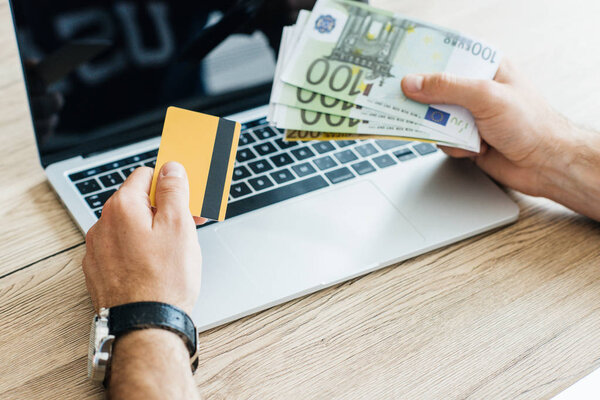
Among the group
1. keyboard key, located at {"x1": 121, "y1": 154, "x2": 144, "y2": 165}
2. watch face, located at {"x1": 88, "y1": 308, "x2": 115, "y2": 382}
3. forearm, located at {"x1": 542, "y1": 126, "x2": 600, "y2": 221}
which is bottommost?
keyboard key, located at {"x1": 121, "y1": 154, "x2": 144, "y2": 165}

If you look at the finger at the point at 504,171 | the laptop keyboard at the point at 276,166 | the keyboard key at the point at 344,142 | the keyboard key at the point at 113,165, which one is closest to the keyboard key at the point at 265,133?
the laptop keyboard at the point at 276,166

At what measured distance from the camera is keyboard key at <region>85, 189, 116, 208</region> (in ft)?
2.91

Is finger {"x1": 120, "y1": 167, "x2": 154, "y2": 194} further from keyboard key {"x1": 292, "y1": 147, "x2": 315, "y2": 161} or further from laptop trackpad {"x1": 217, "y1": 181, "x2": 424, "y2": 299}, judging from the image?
keyboard key {"x1": 292, "y1": 147, "x2": 315, "y2": 161}

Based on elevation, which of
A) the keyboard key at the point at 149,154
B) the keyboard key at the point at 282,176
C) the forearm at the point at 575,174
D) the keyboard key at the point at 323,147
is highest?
the forearm at the point at 575,174

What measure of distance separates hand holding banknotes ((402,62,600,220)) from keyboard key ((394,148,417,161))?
0.05 metres

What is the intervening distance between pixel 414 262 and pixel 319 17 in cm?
40

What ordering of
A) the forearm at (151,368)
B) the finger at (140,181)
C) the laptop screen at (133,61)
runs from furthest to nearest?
the laptop screen at (133,61) → the finger at (140,181) → the forearm at (151,368)

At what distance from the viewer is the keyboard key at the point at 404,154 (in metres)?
1.02

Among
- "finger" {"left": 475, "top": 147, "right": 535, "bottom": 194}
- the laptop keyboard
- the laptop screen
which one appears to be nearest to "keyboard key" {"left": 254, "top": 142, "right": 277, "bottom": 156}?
the laptop keyboard

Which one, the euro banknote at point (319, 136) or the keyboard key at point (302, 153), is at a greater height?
the euro banknote at point (319, 136)

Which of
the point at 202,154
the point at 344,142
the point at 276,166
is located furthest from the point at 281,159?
the point at 202,154

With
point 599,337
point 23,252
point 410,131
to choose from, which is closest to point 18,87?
point 23,252

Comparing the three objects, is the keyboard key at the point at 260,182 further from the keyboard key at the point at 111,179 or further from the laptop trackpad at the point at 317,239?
the keyboard key at the point at 111,179

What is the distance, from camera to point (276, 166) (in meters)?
0.98
